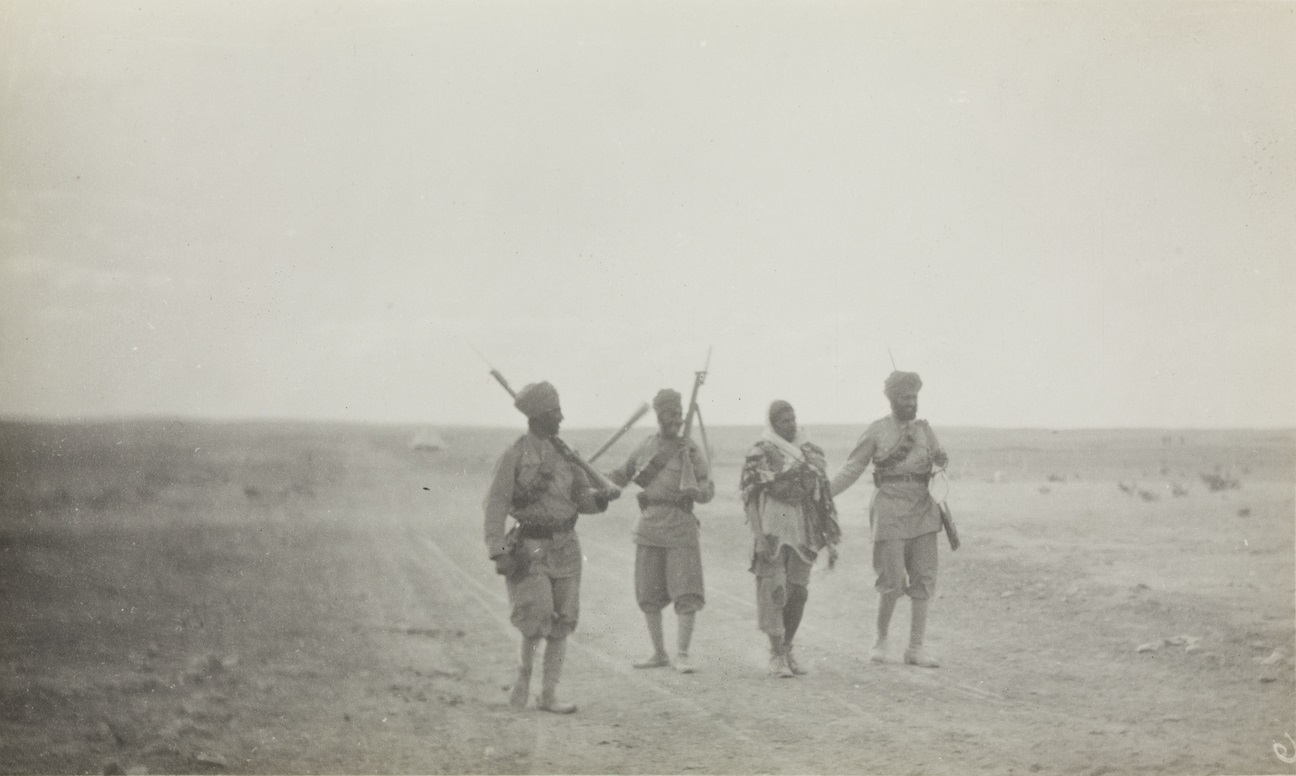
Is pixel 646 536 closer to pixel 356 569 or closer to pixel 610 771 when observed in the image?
pixel 610 771

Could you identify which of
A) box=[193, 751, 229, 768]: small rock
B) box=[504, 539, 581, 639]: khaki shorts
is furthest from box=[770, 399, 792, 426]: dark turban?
box=[193, 751, 229, 768]: small rock

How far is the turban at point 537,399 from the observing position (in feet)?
21.4

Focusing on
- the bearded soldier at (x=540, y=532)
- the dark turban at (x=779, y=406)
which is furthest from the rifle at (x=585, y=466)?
the dark turban at (x=779, y=406)

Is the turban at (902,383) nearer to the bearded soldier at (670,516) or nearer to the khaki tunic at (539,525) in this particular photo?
the bearded soldier at (670,516)

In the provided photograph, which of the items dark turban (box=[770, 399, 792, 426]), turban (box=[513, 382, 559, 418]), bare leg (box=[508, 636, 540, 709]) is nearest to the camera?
bare leg (box=[508, 636, 540, 709])

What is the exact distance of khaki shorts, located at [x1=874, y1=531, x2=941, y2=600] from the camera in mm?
7441

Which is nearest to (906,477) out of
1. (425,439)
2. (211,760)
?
(211,760)

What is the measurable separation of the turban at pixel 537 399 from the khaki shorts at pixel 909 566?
108 inches

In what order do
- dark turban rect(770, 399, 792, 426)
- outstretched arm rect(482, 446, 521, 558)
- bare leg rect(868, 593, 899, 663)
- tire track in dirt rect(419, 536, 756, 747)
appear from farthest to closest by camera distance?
1. bare leg rect(868, 593, 899, 663)
2. dark turban rect(770, 399, 792, 426)
3. tire track in dirt rect(419, 536, 756, 747)
4. outstretched arm rect(482, 446, 521, 558)

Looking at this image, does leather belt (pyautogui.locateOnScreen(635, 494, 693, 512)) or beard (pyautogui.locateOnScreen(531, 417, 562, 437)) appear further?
leather belt (pyautogui.locateOnScreen(635, 494, 693, 512))

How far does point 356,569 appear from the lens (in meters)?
9.70

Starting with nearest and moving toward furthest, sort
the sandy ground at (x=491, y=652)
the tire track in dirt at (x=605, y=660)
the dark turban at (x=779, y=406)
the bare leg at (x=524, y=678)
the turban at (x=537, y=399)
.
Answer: the bare leg at (x=524, y=678), the turban at (x=537, y=399), the sandy ground at (x=491, y=652), the tire track in dirt at (x=605, y=660), the dark turban at (x=779, y=406)

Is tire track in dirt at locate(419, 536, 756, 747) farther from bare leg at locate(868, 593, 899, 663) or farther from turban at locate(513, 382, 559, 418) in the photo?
turban at locate(513, 382, 559, 418)

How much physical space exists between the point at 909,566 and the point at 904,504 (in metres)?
0.48
